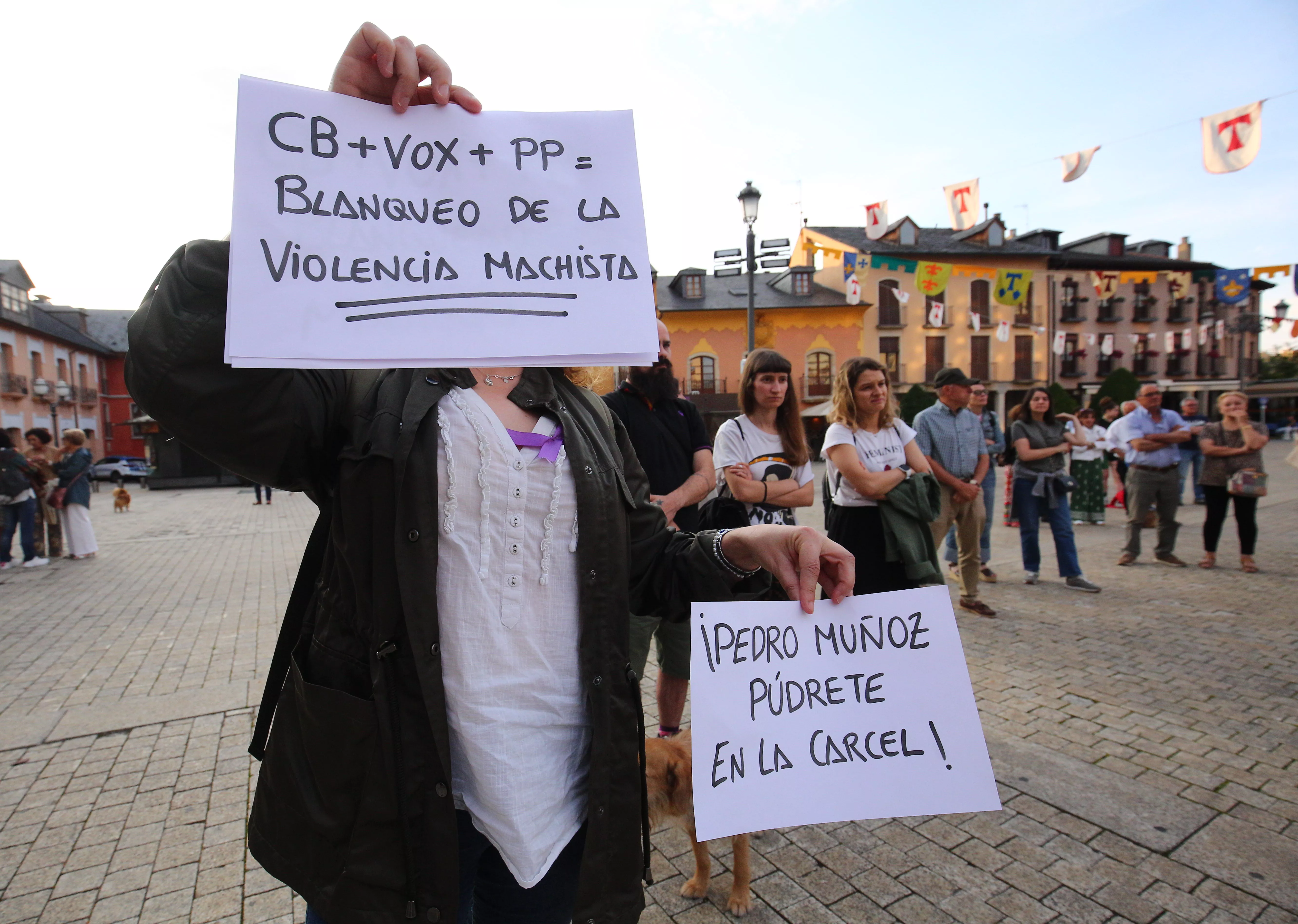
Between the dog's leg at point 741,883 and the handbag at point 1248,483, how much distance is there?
7131 millimetres

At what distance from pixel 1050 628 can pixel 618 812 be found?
496 cm

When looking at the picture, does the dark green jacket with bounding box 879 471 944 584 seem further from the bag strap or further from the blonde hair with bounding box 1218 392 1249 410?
the blonde hair with bounding box 1218 392 1249 410

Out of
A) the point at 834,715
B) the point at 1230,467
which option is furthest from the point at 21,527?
the point at 1230,467

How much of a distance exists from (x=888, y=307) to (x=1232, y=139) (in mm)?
28261

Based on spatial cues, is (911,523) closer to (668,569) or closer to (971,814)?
(971,814)

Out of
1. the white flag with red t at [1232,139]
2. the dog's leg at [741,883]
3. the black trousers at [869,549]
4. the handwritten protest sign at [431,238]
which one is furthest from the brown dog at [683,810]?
the white flag with red t at [1232,139]

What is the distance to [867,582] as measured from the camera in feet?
12.5

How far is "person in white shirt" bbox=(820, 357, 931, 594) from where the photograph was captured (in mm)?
3830

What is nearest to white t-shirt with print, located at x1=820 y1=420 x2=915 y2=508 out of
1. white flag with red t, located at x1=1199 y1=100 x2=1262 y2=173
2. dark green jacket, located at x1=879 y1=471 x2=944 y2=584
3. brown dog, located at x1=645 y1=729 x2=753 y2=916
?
dark green jacket, located at x1=879 y1=471 x2=944 y2=584

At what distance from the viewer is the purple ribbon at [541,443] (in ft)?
4.26

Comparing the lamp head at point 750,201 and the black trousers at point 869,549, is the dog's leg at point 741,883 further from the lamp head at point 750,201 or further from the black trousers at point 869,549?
the lamp head at point 750,201

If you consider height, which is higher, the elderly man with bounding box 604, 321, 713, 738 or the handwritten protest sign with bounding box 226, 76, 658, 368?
the handwritten protest sign with bounding box 226, 76, 658, 368

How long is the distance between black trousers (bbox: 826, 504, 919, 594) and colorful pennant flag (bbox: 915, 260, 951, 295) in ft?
46.2

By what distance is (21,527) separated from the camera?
31.9 feet
